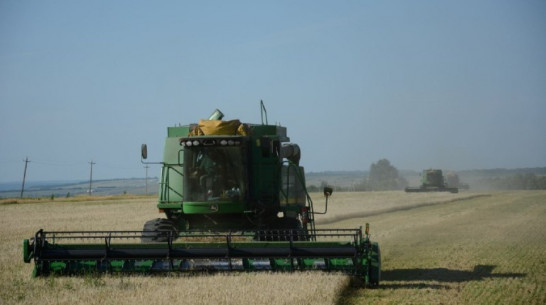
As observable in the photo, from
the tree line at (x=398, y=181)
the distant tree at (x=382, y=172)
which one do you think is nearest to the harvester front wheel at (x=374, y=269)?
the tree line at (x=398, y=181)

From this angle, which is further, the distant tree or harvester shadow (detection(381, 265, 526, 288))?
the distant tree

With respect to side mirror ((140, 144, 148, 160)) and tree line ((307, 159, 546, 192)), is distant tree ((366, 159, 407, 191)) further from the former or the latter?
side mirror ((140, 144, 148, 160))

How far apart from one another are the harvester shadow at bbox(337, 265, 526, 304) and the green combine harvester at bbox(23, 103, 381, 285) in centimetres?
48

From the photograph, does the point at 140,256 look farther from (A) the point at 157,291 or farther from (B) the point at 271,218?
(B) the point at 271,218

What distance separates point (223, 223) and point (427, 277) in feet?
12.1

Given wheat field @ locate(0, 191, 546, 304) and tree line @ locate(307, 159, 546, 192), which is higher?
tree line @ locate(307, 159, 546, 192)

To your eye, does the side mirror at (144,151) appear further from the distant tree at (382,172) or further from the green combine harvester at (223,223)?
the distant tree at (382,172)

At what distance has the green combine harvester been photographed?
1174cm

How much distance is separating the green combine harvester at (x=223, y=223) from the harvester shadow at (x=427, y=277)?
48 cm

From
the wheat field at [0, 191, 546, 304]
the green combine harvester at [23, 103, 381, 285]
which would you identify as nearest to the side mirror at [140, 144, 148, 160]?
the green combine harvester at [23, 103, 381, 285]

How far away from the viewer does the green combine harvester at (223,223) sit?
38.5 feet

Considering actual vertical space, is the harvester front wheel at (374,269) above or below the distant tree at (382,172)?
below

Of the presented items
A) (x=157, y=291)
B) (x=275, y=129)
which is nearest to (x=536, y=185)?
(x=275, y=129)

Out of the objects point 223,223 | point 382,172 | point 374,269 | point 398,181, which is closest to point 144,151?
point 223,223
